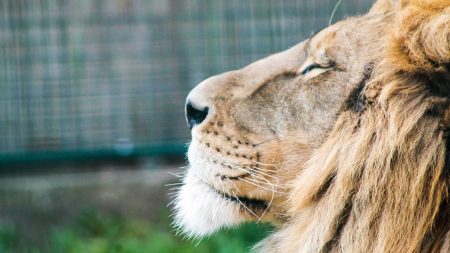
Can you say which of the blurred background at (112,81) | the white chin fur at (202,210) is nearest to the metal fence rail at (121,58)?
the blurred background at (112,81)

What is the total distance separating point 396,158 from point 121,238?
2774 millimetres

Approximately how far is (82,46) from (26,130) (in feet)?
2.12

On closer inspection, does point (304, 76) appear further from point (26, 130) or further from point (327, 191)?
point (26, 130)

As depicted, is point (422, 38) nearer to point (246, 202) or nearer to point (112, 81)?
point (246, 202)

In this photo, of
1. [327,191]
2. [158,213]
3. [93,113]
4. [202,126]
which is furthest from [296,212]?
[93,113]

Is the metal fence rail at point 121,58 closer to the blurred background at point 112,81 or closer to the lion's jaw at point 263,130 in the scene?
the blurred background at point 112,81

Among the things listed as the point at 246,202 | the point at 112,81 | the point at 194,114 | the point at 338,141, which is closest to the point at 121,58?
the point at 112,81

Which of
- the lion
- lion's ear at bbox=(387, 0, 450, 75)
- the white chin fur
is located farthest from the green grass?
lion's ear at bbox=(387, 0, 450, 75)

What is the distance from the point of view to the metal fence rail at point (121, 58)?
5711 mm

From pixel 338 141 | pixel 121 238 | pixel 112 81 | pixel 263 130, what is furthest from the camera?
pixel 112 81

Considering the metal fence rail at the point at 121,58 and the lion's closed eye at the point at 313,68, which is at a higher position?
the lion's closed eye at the point at 313,68

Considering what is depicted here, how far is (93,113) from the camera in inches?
228

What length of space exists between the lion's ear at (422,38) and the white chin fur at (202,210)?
2.20 feet

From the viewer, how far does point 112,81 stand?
5.84m
